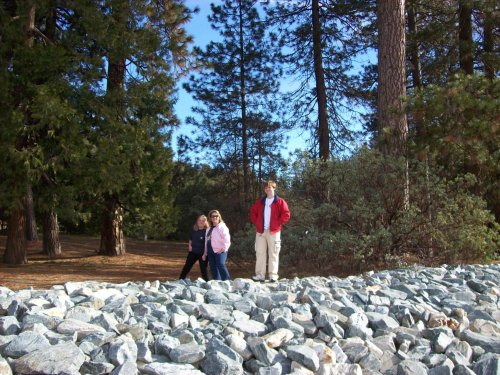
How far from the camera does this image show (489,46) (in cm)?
1504

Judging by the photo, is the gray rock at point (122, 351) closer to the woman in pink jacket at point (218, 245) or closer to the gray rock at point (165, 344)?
the gray rock at point (165, 344)

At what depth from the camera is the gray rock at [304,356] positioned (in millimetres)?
3074

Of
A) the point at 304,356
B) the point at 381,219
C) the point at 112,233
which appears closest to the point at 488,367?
the point at 304,356

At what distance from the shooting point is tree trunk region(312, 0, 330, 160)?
53.4 feet

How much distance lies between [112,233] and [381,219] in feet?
29.0

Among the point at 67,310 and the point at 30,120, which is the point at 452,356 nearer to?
the point at 67,310

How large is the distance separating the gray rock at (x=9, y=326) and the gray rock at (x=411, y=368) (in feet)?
8.17

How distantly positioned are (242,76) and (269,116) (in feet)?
7.50

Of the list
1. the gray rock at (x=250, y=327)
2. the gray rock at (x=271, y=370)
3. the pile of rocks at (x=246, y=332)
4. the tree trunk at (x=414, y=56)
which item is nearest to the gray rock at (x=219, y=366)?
the pile of rocks at (x=246, y=332)

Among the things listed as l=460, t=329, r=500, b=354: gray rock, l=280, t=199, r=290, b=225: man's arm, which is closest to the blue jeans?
l=280, t=199, r=290, b=225: man's arm

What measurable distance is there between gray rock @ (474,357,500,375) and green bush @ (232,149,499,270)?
18.1ft

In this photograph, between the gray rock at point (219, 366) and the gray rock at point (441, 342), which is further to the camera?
the gray rock at point (441, 342)

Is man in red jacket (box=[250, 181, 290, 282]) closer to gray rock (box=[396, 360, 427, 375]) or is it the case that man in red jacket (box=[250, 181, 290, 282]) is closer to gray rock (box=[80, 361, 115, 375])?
gray rock (box=[396, 360, 427, 375])

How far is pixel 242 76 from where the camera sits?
2375 cm
